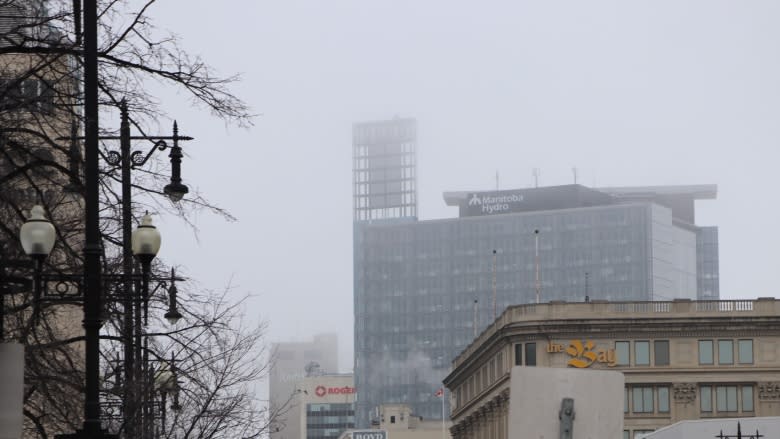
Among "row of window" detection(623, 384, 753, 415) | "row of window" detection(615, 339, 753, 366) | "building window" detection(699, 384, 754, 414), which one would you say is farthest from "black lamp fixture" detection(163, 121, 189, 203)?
"row of window" detection(615, 339, 753, 366)

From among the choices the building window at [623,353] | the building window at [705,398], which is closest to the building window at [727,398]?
the building window at [705,398]

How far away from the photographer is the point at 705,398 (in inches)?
4385

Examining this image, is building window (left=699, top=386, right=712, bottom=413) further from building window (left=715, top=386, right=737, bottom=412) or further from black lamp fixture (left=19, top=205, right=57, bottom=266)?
black lamp fixture (left=19, top=205, right=57, bottom=266)

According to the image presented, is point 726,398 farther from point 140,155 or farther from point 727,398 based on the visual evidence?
point 140,155

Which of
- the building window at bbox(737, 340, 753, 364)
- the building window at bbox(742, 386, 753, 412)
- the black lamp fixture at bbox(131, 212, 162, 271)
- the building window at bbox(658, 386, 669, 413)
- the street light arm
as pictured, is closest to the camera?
the black lamp fixture at bbox(131, 212, 162, 271)

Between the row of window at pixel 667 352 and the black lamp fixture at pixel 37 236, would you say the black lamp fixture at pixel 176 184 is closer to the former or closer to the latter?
the black lamp fixture at pixel 37 236

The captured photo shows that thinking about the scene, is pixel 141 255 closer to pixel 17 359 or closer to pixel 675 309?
pixel 17 359

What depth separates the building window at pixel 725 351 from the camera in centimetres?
11200

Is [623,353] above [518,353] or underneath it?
underneath

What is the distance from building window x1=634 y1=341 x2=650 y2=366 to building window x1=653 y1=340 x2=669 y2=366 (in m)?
0.41

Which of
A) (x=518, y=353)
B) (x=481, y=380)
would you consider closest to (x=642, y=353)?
(x=518, y=353)

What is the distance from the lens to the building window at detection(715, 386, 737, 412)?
11112 cm

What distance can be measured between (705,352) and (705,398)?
282 cm

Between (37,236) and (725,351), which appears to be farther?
(725,351)
